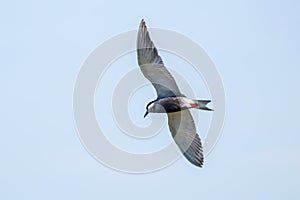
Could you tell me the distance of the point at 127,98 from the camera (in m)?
30.2

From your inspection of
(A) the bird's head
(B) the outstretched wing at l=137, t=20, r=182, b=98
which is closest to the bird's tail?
(B) the outstretched wing at l=137, t=20, r=182, b=98

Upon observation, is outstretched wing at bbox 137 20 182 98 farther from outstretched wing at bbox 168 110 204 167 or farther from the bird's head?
outstretched wing at bbox 168 110 204 167

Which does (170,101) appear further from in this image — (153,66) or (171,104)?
(153,66)

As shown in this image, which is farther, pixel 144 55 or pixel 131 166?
pixel 131 166

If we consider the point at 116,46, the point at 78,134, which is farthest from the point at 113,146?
the point at 116,46

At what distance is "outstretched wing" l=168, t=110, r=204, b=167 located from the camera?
29.0 metres

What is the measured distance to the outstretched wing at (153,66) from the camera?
28.4m

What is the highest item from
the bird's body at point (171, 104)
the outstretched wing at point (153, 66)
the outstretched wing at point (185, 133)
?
the outstretched wing at point (153, 66)

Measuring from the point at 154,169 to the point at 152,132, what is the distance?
1.20 metres

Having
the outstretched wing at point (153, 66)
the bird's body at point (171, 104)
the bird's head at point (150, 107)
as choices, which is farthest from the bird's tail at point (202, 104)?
the bird's head at point (150, 107)

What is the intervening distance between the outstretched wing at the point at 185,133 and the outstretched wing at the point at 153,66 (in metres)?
0.87

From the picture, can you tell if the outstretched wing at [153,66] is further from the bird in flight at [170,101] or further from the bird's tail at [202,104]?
the bird's tail at [202,104]

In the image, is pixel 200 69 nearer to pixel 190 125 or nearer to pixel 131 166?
pixel 190 125

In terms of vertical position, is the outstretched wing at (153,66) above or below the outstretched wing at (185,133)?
above
